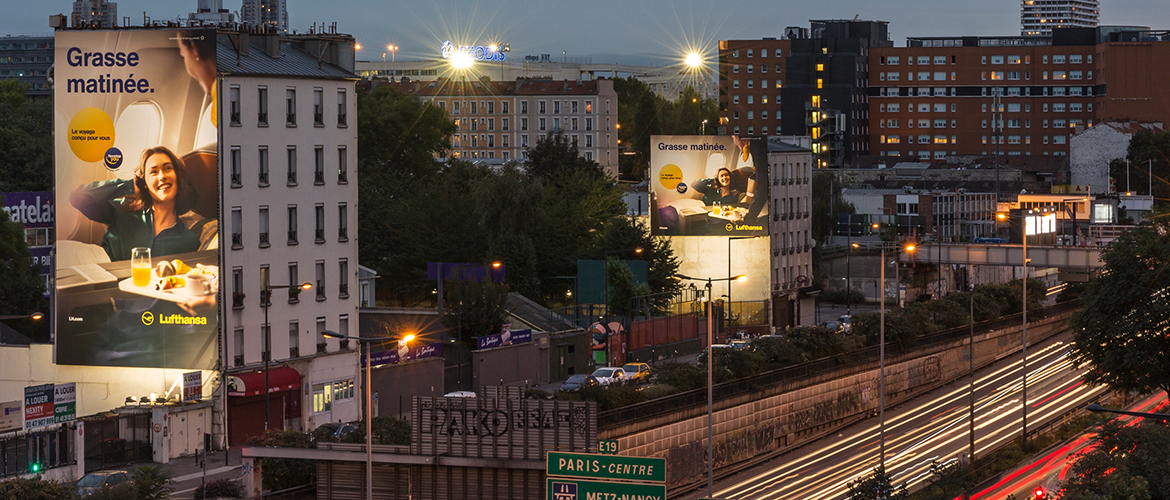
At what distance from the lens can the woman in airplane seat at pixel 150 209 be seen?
176 ft

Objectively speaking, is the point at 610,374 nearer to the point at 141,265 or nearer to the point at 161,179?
the point at 141,265

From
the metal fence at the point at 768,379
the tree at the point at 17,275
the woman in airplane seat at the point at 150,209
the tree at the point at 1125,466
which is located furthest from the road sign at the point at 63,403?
the tree at the point at 1125,466

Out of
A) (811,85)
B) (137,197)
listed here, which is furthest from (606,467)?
(811,85)

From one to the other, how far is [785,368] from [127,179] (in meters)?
27.4

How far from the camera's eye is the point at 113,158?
5400 centimetres

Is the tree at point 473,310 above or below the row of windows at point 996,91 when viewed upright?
below

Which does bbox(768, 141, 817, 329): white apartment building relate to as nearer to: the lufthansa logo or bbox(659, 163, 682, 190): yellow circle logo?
bbox(659, 163, 682, 190): yellow circle logo

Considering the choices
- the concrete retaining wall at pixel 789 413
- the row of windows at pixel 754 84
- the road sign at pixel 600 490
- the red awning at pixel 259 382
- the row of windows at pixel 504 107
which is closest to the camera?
the road sign at pixel 600 490

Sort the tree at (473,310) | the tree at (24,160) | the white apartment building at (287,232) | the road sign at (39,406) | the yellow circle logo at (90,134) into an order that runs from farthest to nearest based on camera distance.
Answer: the tree at (24,160) < the tree at (473,310) < the yellow circle logo at (90,134) < the white apartment building at (287,232) < the road sign at (39,406)

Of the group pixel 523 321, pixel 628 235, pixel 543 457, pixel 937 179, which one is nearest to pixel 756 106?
pixel 937 179

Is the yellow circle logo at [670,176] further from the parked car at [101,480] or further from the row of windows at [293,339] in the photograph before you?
the parked car at [101,480]

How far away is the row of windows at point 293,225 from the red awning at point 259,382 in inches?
199

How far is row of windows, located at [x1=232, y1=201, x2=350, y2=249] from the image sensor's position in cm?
5403

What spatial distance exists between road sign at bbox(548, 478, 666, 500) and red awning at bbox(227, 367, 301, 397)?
2666cm
